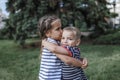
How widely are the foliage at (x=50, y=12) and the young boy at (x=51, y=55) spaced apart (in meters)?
8.77

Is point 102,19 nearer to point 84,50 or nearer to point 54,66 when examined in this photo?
point 84,50

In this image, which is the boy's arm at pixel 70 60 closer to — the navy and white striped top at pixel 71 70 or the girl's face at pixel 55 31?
the navy and white striped top at pixel 71 70

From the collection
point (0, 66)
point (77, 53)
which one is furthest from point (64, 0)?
point (77, 53)

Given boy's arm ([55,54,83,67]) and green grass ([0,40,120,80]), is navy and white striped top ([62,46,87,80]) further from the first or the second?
green grass ([0,40,120,80])

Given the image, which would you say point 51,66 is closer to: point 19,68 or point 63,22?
point 19,68

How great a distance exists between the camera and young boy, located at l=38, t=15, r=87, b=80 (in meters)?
3.23

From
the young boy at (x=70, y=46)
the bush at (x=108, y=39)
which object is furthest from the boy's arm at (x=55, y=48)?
the bush at (x=108, y=39)

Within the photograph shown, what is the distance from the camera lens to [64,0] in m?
12.9

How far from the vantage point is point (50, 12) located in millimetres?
12719

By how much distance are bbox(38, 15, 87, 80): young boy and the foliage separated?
877 cm

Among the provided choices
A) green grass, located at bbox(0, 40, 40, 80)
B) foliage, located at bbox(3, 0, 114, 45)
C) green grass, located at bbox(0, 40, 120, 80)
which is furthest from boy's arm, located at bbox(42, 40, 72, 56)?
foliage, located at bbox(3, 0, 114, 45)

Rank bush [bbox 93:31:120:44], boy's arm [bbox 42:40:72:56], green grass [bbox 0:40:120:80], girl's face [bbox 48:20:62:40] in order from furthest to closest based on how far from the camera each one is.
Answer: bush [bbox 93:31:120:44] → green grass [bbox 0:40:120:80] → girl's face [bbox 48:20:62:40] → boy's arm [bbox 42:40:72:56]

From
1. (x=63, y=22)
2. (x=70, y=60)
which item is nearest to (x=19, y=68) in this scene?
(x=63, y=22)

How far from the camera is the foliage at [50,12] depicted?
12.4 meters
